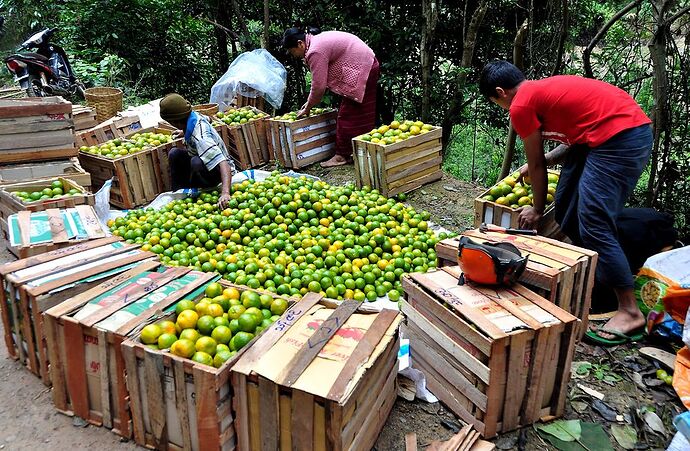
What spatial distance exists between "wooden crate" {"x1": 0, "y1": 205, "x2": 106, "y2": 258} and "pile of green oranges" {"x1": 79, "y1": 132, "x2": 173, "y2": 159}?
1.73m

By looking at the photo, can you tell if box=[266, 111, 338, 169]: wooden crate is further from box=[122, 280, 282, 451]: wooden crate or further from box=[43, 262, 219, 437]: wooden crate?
box=[122, 280, 282, 451]: wooden crate

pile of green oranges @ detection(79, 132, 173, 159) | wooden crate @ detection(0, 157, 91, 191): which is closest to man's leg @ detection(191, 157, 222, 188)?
pile of green oranges @ detection(79, 132, 173, 159)

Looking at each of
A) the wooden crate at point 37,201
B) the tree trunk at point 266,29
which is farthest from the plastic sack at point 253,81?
the wooden crate at point 37,201

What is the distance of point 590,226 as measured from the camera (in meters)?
3.81

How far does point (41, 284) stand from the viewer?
3.35 meters

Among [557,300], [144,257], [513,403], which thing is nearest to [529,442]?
[513,403]

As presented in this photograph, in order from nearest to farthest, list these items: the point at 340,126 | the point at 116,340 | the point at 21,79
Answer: the point at 116,340, the point at 340,126, the point at 21,79

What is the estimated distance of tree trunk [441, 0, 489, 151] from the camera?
695 centimetres

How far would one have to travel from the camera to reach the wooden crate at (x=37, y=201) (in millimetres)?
5039

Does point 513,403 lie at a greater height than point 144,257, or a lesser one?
lesser

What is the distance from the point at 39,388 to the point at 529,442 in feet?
10.4

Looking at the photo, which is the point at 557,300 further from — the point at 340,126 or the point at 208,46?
the point at 208,46

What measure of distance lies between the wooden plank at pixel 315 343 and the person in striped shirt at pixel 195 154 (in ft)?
9.73

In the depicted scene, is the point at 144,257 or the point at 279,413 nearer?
the point at 279,413
